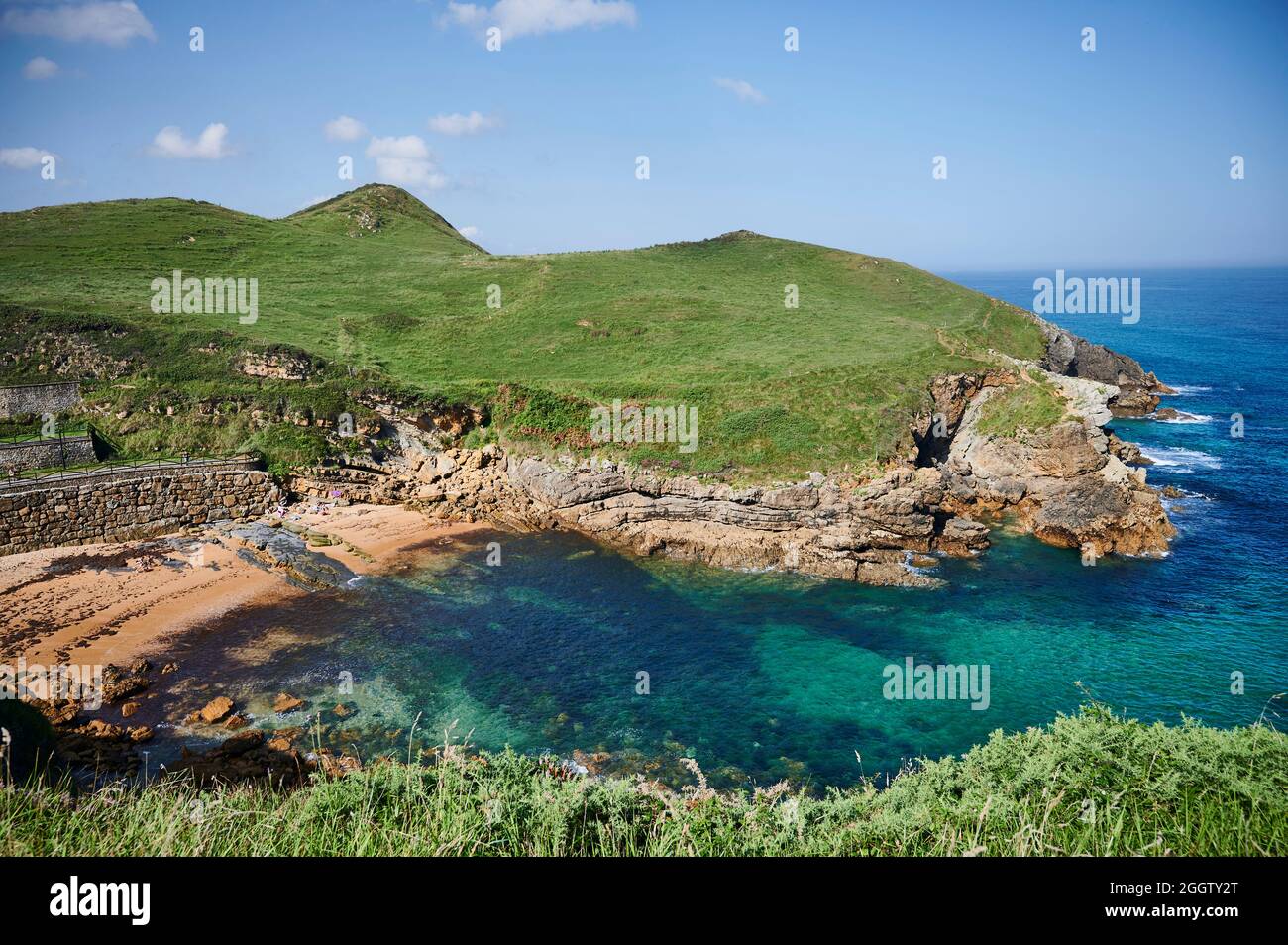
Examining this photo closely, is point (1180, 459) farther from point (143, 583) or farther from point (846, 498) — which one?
point (143, 583)

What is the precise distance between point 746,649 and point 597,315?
45121 millimetres

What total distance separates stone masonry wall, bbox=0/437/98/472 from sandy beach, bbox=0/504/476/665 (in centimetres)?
702

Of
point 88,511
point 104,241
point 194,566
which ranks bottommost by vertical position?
point 194,566

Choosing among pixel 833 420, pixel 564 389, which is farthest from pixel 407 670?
pixel 833 420

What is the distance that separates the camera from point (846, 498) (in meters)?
41.9

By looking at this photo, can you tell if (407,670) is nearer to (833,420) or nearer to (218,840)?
(218,840)

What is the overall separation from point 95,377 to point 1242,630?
72607 millimetres

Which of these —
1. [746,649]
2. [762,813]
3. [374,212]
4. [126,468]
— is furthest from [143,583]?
[374,212]

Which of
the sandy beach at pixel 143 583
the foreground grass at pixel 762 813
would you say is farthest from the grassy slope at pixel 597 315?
the foreground grass at pixel 762 813

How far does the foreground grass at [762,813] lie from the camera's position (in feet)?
36.1

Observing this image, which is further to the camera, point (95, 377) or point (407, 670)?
point (95, 377)

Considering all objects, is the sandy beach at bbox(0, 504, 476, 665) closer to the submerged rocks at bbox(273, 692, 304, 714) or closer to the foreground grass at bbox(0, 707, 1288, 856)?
the submerged rocks at bbox(273, 692, 304, 714)

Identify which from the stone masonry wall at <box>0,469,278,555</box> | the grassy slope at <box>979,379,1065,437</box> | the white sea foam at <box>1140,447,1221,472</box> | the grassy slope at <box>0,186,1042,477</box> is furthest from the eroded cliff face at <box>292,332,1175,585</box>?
the white sea foam at <box>1140,447,1221,472</box>

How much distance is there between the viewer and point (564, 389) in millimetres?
53094
